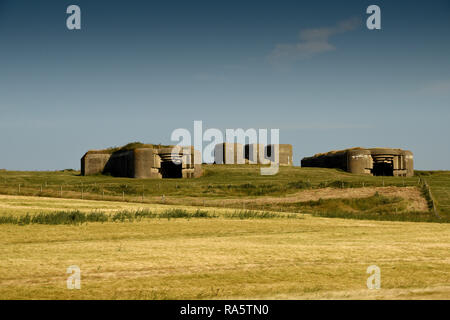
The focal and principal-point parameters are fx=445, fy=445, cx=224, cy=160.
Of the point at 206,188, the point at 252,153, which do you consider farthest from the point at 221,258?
the point at 252,153

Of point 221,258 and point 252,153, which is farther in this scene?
point 252,153

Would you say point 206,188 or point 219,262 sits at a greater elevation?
point 206,188

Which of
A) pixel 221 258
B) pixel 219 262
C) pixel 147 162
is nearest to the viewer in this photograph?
pixel 219 262

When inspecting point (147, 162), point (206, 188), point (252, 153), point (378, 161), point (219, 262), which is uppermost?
point (252, 153)

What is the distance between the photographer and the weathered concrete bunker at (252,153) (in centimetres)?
9188

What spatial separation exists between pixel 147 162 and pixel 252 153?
35610mm

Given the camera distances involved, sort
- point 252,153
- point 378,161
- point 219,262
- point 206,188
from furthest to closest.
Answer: point 252,153, point 378,161, point 206,188, point 219,262

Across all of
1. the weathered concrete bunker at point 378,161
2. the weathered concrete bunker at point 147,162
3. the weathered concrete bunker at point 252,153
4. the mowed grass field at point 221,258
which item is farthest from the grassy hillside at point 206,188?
the weathered concrete bunker at point 252,153

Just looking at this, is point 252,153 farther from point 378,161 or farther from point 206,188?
point 206,188

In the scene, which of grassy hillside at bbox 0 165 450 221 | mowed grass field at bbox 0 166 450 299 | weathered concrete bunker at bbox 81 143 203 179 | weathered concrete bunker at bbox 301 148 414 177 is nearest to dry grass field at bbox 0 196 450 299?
mowed grass field at bbox 0 166 450 299

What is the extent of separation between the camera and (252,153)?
95.5 m

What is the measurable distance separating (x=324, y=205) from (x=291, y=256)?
94.7 ft
